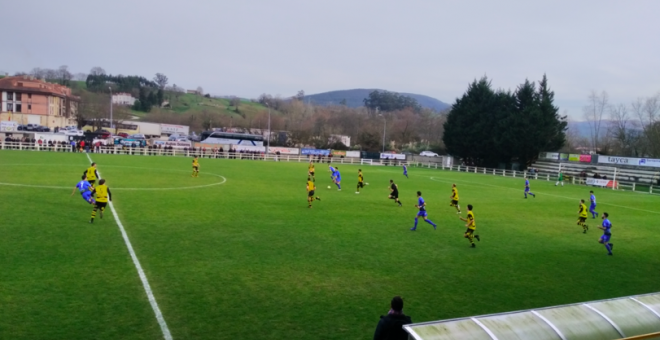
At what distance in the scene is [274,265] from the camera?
1203cm

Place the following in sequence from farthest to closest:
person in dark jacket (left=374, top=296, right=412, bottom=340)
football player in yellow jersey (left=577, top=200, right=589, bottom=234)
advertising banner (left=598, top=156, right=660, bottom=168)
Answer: advertising banner (left=598, top=156, right=660, bottom=168) → football player in yellow jersey (left=577, top=200, right=589, bottom=234) → person in dark jacket (left=374, top=296, right=412, bottom=340)

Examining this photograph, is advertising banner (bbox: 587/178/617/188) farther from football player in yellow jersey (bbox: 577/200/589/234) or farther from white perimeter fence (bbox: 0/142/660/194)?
football player in yellow jersey (bbox: 577/200/589/234)

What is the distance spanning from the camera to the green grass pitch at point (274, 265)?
27.5 feet

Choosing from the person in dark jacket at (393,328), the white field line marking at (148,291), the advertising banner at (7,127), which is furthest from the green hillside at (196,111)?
the person in dark jacket at (393,328)

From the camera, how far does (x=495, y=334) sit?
5371 mm

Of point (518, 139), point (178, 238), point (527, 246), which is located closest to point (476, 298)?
point (527, 246)

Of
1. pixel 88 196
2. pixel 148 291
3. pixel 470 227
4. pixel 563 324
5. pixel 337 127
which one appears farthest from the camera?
pixel 337 127

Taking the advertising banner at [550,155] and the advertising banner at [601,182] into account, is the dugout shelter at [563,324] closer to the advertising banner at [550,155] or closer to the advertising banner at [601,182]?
the advertising banner at [601,182]

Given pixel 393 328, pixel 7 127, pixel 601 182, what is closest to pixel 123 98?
pixel 7 127

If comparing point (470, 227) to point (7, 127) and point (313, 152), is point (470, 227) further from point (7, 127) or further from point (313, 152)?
point (7, 127)

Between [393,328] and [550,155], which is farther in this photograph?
[550,155]

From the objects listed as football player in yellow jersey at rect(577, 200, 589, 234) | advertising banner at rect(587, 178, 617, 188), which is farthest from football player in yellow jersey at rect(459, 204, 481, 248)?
advertising banner at rect(587, 178, 617, 188)

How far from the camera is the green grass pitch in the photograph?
27.5 feet

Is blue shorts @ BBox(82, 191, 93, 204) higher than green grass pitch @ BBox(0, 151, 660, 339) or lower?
higher
